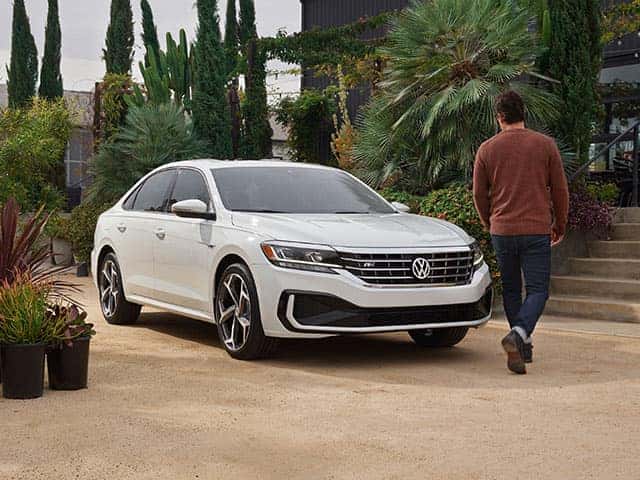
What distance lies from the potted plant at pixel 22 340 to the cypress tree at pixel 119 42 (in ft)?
87.9

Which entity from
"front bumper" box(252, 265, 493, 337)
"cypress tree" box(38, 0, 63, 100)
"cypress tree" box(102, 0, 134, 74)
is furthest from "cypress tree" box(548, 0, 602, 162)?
"cypress tree" box(38, 0, 63, 100)

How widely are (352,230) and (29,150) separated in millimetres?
12588

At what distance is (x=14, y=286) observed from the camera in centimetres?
686

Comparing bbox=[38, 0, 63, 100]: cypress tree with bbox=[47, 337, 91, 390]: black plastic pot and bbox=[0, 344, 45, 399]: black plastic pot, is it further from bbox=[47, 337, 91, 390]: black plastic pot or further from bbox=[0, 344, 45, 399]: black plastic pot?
bbox=[0, 344, 45, 399]: black plastic pot

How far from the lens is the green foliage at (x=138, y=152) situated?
17.3 metres

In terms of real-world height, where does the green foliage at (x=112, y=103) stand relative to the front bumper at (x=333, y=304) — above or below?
above

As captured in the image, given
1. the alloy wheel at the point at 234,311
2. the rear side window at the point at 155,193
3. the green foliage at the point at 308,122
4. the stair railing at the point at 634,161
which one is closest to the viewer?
the alloy wheel at the point at 234,311

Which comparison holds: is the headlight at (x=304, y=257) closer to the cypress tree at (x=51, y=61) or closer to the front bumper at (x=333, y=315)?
the front bumper at (x=333, y=315)

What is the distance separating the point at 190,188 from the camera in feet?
30.8

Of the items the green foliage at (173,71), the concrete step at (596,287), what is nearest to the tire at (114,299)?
the concrete step at (596,287)

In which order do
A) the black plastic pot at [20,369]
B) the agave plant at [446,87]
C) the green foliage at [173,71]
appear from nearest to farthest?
the black plastic pot at [20,369]
the agave plant at [446,87]
the green foliage at [173,71]

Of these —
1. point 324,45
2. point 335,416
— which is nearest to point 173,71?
point 324,45

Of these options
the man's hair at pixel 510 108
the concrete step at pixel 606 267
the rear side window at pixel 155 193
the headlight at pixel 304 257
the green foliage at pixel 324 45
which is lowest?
the concrete step at pixel 606 267

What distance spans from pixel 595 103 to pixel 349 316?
7.18 m
